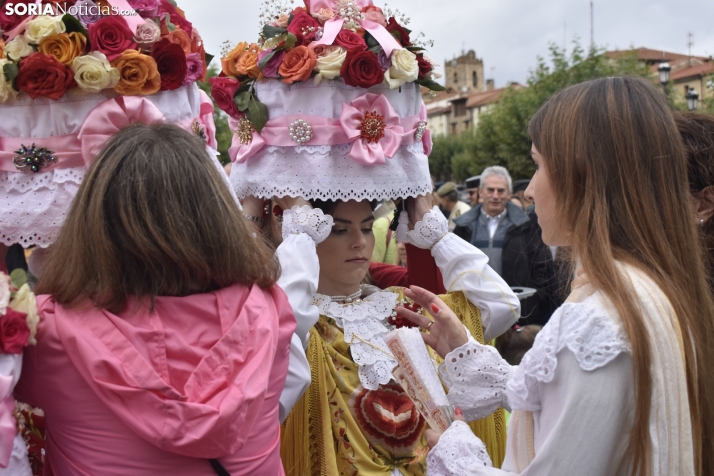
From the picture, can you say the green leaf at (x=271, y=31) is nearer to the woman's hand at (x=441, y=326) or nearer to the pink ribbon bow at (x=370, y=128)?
the pink ribbon bow at (x=370, y=128)

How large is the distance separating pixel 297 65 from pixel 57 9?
2.54ft

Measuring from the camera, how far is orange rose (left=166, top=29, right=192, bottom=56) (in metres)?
2.39

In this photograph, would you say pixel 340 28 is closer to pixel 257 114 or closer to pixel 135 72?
pixel 257 114

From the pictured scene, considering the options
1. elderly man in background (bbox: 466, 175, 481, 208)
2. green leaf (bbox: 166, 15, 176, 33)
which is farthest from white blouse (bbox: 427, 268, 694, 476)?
elderly man in background (bbox: 466, 175, 481, 208)

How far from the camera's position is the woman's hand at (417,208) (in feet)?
9.58

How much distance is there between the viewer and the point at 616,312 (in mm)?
1431

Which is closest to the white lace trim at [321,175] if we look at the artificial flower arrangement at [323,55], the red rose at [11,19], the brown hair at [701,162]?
the artificial flower arrangement at [323,55]

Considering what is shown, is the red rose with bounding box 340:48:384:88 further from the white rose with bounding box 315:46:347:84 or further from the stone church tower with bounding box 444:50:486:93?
the stone church tower with bounding box 444:50:486:93

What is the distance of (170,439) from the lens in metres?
1.49

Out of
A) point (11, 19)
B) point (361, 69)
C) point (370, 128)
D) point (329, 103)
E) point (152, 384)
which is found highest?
point (11, 19)

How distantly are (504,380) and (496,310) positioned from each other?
727 millimetres

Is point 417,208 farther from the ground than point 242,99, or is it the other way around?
point 242,99

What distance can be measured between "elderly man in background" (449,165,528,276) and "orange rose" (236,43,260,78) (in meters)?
4.13

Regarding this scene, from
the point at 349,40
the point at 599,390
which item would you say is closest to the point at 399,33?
the point at 349,40
